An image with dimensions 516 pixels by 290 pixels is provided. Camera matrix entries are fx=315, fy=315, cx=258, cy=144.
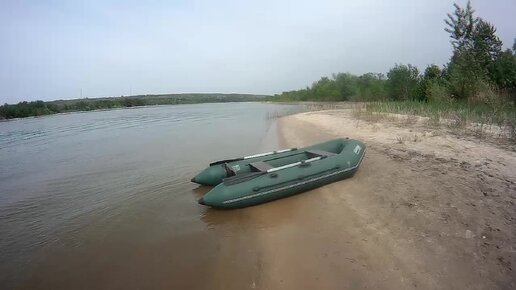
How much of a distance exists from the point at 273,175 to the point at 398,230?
8.83ft

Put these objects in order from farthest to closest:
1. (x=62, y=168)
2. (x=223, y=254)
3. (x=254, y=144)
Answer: (x=254, y=144)
(x=62, y=168)
(x=223, y=254)

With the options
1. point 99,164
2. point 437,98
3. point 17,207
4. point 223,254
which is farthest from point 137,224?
point 437,98

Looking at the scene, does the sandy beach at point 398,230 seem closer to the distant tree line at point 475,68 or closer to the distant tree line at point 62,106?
the distant tree line at point 475,68

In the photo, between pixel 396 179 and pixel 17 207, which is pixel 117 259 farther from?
pixel 396 179

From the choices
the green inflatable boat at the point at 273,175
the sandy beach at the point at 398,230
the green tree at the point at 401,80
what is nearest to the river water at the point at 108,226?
the green inflatable boat at the point at 273,175

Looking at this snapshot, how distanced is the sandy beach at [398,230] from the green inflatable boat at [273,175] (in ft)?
0.75

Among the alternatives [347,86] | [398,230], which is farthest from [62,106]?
[398,230]

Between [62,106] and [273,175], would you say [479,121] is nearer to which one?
[273,175]

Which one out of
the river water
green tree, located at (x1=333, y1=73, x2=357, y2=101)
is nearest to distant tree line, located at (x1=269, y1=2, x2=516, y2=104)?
the river water

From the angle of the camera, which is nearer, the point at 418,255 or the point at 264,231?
the point at 418,255

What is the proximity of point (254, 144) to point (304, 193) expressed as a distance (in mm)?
7853

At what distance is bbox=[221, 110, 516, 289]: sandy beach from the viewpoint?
3684 millimetres

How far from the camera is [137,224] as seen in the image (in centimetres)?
625

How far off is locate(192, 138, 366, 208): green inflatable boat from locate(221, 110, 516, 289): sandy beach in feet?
0.75
